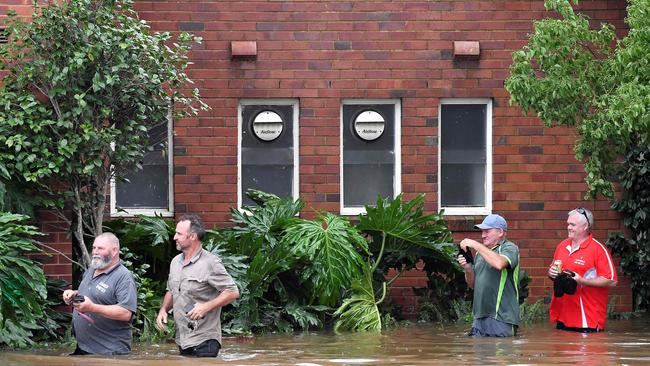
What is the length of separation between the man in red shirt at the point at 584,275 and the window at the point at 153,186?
539 cm

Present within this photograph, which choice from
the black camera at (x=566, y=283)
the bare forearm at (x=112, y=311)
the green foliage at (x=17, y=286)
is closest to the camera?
the bare forearm at (x=112, y=311)

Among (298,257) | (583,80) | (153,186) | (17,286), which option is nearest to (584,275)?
(583,80)

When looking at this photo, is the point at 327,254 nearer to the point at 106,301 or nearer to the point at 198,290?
the point at 198,290

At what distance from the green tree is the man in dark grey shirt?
265 centimetres

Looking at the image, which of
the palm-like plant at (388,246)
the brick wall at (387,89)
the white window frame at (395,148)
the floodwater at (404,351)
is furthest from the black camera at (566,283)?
the white window frame at (395,148)

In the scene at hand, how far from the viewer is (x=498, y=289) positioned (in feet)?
46.1

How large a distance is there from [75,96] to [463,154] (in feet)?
19.9

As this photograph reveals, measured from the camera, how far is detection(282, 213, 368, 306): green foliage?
1616 centimetres

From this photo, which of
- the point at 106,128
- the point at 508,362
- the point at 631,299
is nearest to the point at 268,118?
the point at 106,128

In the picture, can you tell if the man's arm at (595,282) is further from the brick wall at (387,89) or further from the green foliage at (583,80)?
the brick wall at (387,89)

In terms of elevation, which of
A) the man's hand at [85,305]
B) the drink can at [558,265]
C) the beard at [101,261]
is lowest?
the man's hand at [85,305]

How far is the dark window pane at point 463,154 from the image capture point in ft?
61.6

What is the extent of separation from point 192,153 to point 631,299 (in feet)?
19.1

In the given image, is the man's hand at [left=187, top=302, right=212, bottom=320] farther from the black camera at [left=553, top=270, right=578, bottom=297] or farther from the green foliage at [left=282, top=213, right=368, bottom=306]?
the black camera at [left=553, top=270, right=578, bottom=297]
